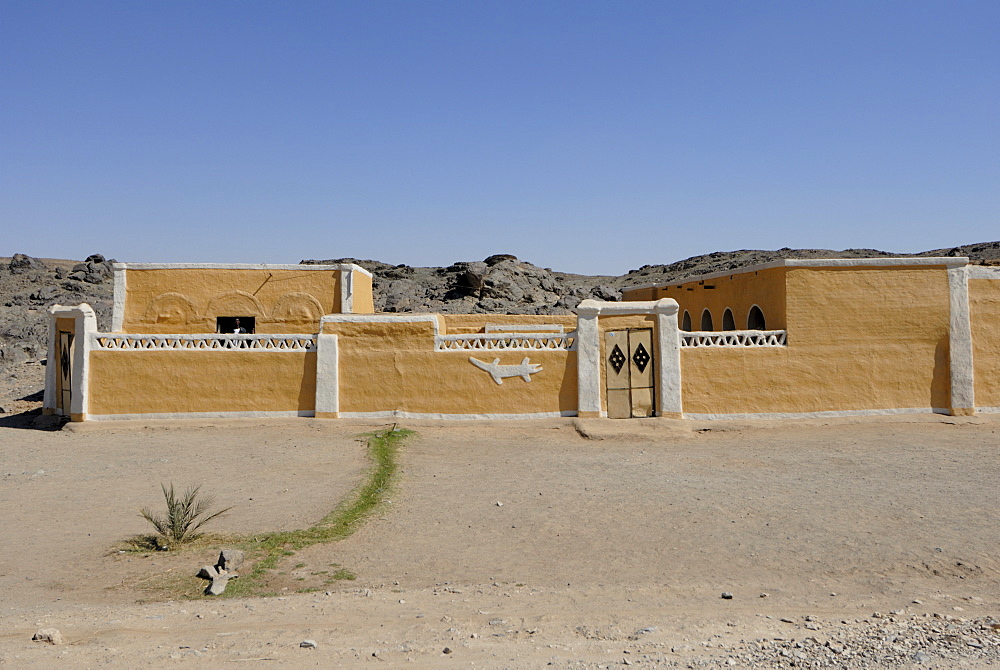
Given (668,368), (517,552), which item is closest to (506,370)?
(668,368)

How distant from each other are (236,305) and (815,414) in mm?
12983

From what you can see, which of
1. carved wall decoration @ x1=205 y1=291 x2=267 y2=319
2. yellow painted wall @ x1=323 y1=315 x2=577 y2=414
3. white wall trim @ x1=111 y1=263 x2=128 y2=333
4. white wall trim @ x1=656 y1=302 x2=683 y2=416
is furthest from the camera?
carved wall decoration @ x1=205 y1=291 x2=267 y2=319

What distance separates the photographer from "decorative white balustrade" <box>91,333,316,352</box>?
14.1 metres

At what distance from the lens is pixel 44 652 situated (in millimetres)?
4535

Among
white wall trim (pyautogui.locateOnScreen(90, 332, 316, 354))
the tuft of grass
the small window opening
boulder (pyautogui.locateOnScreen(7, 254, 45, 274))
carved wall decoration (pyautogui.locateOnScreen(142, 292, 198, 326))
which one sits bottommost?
the tuft of grass

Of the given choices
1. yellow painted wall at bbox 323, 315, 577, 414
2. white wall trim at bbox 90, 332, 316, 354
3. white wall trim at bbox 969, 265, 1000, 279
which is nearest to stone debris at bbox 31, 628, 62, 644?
yellow painted wall at bbox 323, 315, 577, 414

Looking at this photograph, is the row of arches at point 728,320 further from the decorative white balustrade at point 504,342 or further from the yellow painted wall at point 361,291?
the yellow painted wall at point 361,291

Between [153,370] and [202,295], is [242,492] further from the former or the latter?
[202,295]

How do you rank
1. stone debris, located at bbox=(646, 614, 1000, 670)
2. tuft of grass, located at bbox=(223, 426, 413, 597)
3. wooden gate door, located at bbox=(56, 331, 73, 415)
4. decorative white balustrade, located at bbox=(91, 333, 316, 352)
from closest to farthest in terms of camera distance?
1. stone debris, located at bbox=(646, 614, 1000, 670)
2. tuft of grass, located at bbox=(223, 426, 413, 597)
3. decorative white balustrade, located at bbox=(91, 333, 316, 352)
4. wooden gate door, located at bbox=(56, 331, 73, 415)

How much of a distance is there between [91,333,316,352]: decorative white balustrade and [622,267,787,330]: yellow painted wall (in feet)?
29.7

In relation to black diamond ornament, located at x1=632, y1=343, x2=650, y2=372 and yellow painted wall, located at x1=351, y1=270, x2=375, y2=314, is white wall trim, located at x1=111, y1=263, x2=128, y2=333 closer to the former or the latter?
yellow painted wall, located at x1=351, y1=270, x2=375, y2=314

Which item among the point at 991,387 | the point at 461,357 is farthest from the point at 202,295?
the point at 991,387

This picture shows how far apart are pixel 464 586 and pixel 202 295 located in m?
13.8

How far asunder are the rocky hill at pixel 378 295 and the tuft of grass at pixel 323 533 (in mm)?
13339
